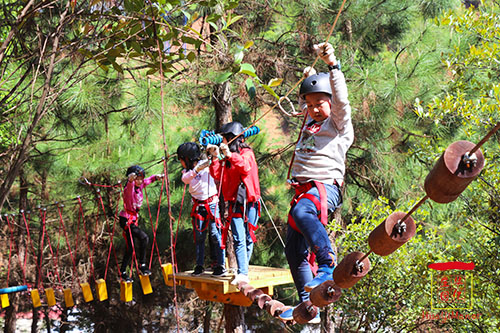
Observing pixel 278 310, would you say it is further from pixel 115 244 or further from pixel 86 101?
pixel 115 244

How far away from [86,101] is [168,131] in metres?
3.29

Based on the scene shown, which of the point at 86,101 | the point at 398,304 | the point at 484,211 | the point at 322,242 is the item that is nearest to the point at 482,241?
the point at 484,211

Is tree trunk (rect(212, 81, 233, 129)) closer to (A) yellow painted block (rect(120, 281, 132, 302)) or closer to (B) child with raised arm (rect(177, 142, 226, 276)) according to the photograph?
(B) child with raised arm (rect(177, 142, 226, 276))

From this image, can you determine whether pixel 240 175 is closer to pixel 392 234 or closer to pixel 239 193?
pixel 239 193

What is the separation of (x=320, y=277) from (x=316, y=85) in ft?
3.12

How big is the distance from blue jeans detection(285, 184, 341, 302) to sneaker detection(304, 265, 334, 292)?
0.03 metres

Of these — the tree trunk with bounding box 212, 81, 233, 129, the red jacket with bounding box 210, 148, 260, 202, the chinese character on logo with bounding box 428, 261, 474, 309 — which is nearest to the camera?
the red jacket with bounding box 210, 148, 260, 202

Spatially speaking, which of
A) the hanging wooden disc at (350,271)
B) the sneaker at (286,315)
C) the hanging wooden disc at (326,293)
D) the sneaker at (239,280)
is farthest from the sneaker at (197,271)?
the hanging wooden disc at (350,271)

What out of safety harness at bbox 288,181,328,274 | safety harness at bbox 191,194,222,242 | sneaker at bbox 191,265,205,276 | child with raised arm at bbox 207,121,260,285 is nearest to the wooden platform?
sneaker at bbox 191,265,205,276

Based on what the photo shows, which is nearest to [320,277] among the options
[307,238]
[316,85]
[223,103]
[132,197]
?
[307,238]

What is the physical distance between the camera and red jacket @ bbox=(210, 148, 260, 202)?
13.7 ft

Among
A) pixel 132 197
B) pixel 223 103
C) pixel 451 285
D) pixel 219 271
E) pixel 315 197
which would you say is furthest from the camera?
pixel 223 103

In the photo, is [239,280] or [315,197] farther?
[239,280]

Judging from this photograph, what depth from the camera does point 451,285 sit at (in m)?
5.58
